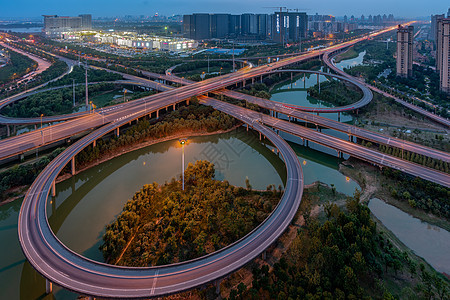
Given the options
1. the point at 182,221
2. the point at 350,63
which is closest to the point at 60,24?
the point at 350,63

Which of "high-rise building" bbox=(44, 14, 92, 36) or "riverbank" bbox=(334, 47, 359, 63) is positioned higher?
"high-rise building" bbox=(44, 14, 92, 36)

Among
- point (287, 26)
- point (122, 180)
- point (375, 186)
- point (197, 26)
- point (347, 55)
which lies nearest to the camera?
point (375, 186)

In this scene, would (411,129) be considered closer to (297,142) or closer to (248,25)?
(297,142)

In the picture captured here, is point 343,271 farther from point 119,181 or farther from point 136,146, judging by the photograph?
point 136,146

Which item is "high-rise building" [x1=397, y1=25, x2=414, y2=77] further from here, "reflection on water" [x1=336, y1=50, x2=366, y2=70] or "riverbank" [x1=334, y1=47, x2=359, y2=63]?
"riverbank" [x1=334, y1=47, x2=359, y2=63]

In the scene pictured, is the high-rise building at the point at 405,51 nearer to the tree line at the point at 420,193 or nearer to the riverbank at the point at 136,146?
the riverbank at the point at 136,146

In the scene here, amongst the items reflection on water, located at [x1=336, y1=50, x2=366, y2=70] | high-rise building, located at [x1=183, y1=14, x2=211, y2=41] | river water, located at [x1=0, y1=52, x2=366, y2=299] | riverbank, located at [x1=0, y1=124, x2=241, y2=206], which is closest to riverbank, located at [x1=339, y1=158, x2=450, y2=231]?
river water, located at [x1=0, y1=52, x2=366, y2=299]
